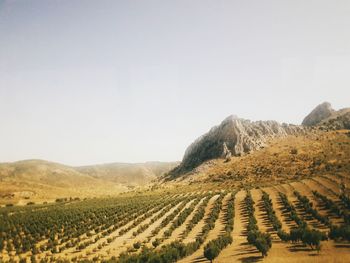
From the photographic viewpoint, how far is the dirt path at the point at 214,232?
2538 centimetres

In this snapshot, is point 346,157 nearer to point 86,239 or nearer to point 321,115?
point 86,239

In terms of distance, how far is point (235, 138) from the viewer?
115875mm

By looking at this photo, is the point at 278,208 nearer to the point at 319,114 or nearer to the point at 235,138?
the point at 235,138

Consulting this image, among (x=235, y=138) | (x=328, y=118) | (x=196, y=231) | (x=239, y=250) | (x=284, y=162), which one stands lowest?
(x=196, y=231)

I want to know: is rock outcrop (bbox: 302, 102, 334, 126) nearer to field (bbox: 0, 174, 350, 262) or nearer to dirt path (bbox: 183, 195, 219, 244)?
field (bbox: 0, 174, 350, 262)

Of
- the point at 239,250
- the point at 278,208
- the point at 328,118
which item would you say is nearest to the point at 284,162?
the point at 278,208

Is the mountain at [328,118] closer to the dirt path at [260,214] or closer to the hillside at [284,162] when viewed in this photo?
the hillside at [284,162]

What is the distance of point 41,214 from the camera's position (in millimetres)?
56906

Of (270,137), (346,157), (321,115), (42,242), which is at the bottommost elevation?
(42,242)

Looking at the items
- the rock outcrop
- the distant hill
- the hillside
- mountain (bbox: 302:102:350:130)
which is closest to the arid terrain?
the hillside

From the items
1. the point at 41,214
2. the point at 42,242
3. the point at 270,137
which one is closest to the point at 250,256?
the point at 42,242

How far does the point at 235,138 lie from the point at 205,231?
3222 inches

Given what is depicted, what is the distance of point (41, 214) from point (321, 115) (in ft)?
411

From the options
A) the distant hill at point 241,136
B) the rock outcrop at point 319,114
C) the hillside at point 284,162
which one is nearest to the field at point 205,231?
the hillside at point 284,162
